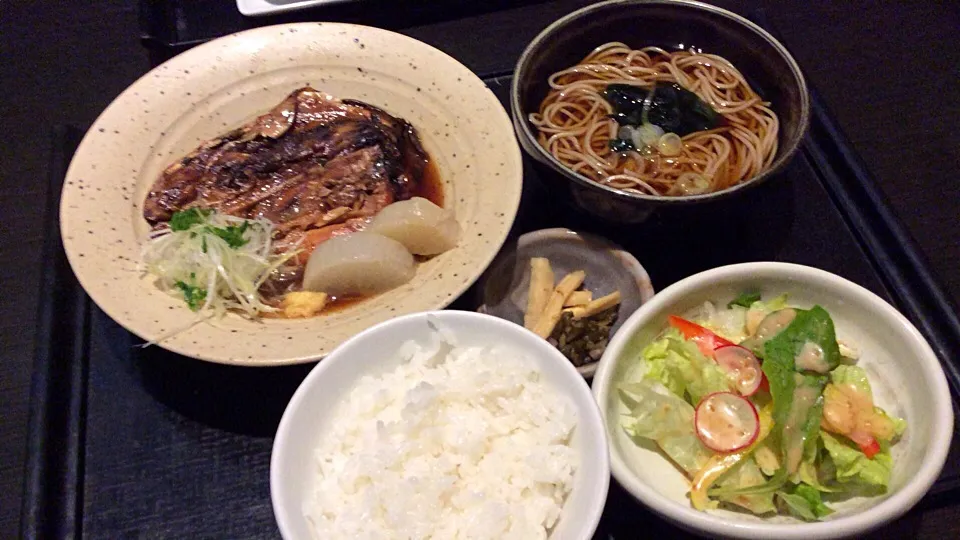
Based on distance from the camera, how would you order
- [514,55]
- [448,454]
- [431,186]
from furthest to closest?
[514,55]
[431,186]
[448,454]

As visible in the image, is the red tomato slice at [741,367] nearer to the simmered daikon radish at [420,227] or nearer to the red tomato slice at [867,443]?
the red tomato slice at [867,443]

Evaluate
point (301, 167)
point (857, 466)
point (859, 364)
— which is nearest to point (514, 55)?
point (301, 167)

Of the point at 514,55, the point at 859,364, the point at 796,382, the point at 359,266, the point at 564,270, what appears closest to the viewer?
the point at 796,382

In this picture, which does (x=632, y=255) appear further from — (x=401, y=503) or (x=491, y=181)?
(x=401, y=503)

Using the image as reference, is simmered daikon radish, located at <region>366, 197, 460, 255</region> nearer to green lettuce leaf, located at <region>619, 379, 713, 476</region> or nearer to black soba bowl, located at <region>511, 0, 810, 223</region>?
black soba bowl, located at <region>511, 0, 810, 223</region>

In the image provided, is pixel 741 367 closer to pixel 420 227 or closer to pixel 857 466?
pixel 857 466

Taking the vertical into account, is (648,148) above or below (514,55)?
below

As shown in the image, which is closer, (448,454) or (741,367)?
(448,454)
